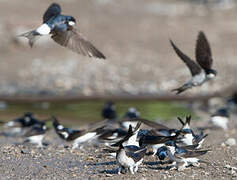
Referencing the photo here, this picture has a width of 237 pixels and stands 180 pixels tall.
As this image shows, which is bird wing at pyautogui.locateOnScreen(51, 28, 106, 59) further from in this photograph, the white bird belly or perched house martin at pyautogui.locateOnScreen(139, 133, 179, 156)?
the white bird belly

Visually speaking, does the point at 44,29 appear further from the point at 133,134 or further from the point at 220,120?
the point at 220,120

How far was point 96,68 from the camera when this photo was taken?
21891 millimetres

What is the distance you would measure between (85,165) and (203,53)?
308 centimetres

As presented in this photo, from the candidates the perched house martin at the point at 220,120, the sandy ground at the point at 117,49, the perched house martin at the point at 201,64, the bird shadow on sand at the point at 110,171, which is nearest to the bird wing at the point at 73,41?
the perched house martin at the point at 201,64

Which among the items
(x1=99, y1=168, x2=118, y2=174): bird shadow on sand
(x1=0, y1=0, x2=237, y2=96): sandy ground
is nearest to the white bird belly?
(x1=99, y1=168, x2=118, y2=174): bird shadow on sand

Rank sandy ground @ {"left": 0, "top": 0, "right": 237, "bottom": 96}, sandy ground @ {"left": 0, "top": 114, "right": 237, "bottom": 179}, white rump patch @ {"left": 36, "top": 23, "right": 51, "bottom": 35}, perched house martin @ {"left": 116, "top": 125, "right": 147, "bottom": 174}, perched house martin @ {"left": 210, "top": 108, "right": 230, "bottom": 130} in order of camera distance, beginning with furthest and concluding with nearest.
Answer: sandy ground @ {"left": 0, "top": 0, "right": 237, "bottom": 96}, perched house martin @ {"left": 210, "top": 108, "right": 230, "bottom": 130}, white rump patch @ {"left": 36, "top": 23, "right": 51, "bottom": 35}, sandy ground @ {"left": 0, "top": 114, "right": 237, "bottom": 179}, perched house martin @ {"left": 116, "top": 125, "right": 147, "bottom": 174}

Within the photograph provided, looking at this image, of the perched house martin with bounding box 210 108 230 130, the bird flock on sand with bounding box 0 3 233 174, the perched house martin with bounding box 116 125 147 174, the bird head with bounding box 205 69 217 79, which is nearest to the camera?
the perched house martin with bounding box 116 125 147 174

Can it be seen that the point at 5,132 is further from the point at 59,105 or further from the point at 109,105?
the point at 59,105

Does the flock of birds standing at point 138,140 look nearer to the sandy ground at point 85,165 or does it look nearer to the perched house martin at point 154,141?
the perched house martin at point 154,141

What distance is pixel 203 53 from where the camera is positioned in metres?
10.5

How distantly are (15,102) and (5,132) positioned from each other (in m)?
4.32

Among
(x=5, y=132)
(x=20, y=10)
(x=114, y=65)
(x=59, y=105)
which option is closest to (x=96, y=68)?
(x=114, y=65)

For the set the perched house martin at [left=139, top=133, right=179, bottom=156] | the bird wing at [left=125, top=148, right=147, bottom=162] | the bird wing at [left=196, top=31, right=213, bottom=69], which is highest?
the bird wing at [left=196, top=31, right=213, bottom=69]

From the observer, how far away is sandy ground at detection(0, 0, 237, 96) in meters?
20.7
